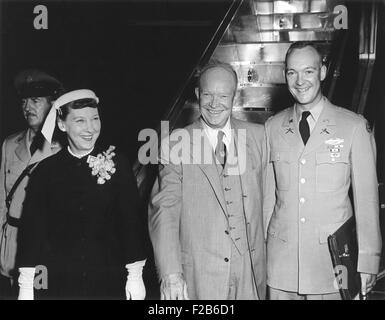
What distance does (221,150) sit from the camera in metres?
2.49

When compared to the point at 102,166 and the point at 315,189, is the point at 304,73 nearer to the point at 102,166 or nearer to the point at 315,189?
the point at 315,189

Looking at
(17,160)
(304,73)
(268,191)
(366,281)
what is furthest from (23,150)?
(366,281)

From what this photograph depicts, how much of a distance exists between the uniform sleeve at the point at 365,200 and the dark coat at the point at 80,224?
4.03 feet

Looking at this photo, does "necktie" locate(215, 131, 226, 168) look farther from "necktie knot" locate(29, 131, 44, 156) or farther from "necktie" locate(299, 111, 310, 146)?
"necktie knot" locate(29, 131, 44, 156)

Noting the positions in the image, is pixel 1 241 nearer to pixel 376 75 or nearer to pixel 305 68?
pixel 305 68

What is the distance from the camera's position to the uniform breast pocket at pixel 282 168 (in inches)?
99.0

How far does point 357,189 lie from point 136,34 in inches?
235

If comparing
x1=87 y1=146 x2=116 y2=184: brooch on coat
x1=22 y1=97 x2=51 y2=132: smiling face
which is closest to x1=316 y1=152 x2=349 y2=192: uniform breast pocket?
x1=87 y1=146 x2=116 y2=184: brooch on coat

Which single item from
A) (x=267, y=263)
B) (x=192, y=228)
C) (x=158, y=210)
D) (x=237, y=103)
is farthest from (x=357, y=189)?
(x=237, y=103)

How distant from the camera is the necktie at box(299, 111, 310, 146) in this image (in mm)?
2547

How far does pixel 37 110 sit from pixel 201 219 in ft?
4.68

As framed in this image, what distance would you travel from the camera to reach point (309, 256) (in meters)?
2.51

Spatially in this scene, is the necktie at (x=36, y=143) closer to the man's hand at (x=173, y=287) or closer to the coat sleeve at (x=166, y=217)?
the coat sleeve at (x=166, y=217)

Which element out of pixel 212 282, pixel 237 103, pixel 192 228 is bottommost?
pixel 212 282
